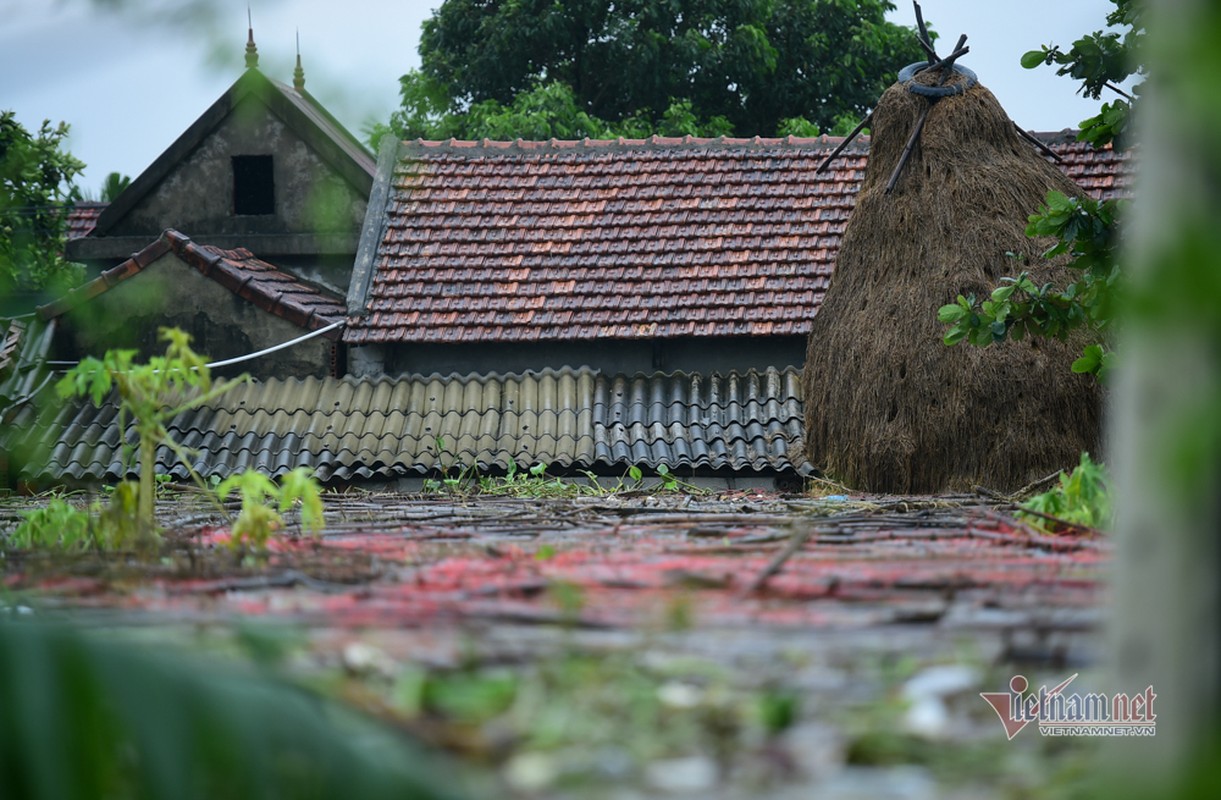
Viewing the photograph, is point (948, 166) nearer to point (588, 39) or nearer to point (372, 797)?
point (372, 797)

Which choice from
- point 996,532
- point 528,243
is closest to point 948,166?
point 528,243

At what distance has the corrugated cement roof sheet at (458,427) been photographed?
10.8m

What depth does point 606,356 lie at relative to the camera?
12328 millimetres

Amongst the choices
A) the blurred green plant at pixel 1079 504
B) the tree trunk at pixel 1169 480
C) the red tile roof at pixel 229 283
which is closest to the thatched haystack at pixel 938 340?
the red tile roof at pixel 229 283

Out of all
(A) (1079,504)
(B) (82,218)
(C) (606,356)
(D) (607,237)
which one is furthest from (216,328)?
(A) (1079,504)

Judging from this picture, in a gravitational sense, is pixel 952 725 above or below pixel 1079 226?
below

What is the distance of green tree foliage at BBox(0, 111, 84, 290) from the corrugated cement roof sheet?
1555 millimetres

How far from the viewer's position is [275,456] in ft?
35.9

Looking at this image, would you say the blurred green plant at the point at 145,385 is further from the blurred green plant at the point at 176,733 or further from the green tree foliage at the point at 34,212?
the blurred green plant at the point at 176,733

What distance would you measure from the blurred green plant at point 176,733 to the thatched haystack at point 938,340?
27.2ft

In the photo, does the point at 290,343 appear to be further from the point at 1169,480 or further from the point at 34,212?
the point at 1169,480

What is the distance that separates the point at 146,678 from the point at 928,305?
8.86 meters

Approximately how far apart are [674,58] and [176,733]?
851 inches

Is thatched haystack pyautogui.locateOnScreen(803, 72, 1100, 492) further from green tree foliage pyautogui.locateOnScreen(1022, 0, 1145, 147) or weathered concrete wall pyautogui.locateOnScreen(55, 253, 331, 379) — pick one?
weathered concrete wall pyautogui.locateOnScreen(55, 253, 331, 379)
